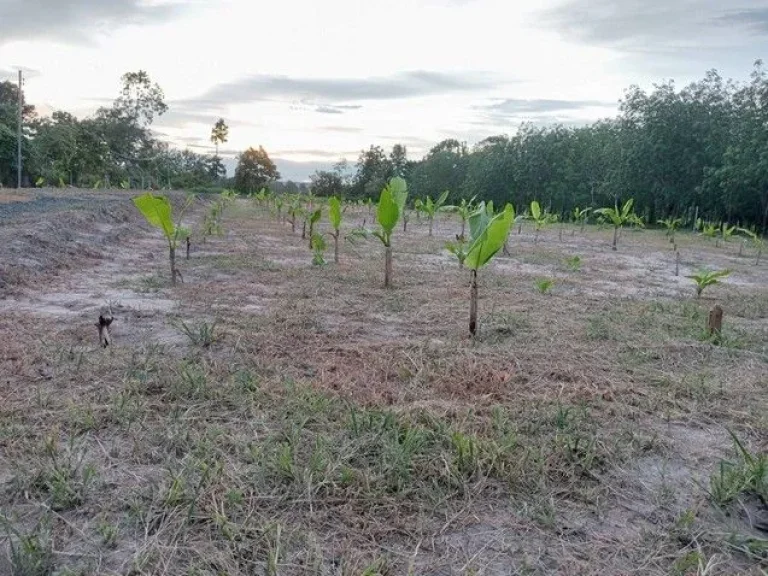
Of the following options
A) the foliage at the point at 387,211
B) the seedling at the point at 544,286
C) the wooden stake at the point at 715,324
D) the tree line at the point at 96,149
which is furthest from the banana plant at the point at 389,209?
the tree line at the point at 96,149

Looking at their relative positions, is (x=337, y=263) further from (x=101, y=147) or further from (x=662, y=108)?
(x=101, y=147)

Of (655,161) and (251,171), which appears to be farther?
(251,171)

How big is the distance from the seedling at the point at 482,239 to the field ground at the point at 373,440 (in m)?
0.34

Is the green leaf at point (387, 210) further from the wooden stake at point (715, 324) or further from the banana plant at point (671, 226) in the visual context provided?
the banana plant at point (671, 226)

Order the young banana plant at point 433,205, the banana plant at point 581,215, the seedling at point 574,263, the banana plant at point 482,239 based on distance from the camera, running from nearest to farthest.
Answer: the banana plant at point 482,239 < the seedling at point 574,263 < the young banana plant at point 433,205 < the banana plant at point 581,215

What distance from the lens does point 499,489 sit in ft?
8.02

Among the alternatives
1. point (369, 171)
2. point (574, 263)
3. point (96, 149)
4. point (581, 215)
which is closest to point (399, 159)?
point (369, 171)

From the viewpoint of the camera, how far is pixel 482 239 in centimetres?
469

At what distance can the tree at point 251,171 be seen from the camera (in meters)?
52.2

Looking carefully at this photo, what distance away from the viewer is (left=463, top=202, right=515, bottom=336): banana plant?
184 inches

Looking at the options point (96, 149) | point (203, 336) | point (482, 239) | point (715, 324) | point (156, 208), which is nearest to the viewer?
point (203, 336)

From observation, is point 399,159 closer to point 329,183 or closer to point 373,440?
point 329,183

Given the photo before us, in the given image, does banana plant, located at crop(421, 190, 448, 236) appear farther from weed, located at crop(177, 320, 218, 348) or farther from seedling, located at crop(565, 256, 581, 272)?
weed, located at crop(177, 320, 218, 348)

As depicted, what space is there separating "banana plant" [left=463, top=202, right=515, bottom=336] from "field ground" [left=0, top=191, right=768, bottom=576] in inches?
13.4
